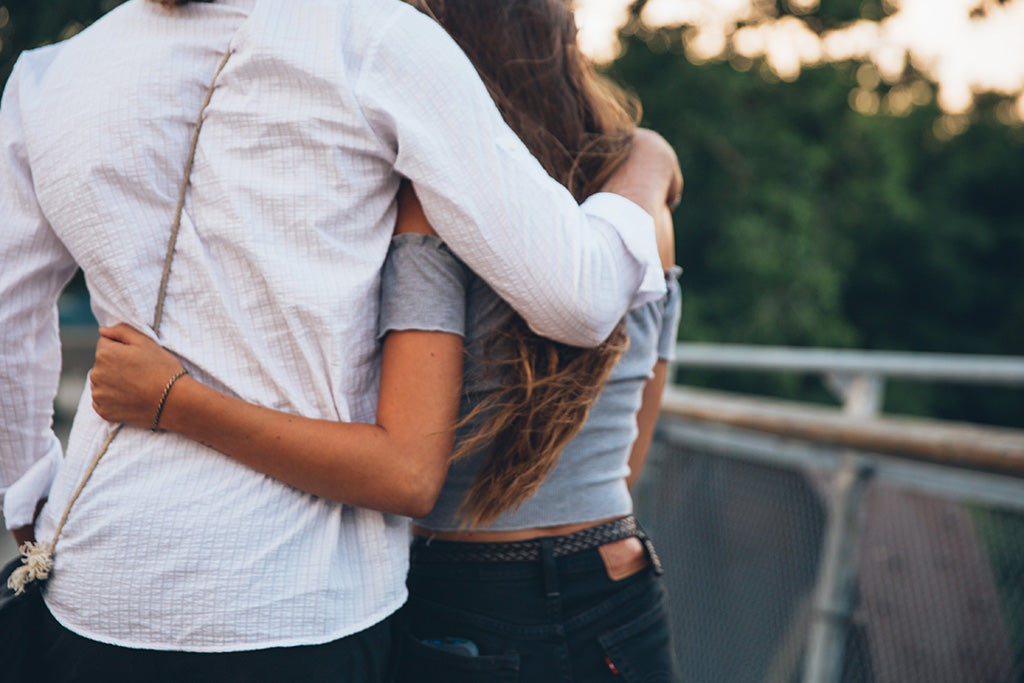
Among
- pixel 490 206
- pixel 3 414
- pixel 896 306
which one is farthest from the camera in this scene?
pixel 896 306

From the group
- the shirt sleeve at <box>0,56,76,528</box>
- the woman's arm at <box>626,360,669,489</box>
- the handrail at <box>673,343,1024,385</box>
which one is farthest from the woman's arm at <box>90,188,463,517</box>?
the handrail at <box>673,343,1024,385</box>

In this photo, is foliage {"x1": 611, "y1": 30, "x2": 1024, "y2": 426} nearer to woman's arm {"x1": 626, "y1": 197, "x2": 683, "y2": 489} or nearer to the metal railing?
the metal railing

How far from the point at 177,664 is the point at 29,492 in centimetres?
35

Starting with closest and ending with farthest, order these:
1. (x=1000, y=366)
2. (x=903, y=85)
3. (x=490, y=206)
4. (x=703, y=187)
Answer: (x=490, y=206) → (x=1000, y=366) → (x=703, y=187) → (x=903, y=85)

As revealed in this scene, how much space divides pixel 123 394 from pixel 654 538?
8.42 ft

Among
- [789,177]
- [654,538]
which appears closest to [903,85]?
[789,177]

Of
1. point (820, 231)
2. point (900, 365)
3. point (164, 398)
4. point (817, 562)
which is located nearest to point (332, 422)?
point (164, 398)

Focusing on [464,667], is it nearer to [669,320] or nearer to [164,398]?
[164,398]

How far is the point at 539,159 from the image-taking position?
117 cm

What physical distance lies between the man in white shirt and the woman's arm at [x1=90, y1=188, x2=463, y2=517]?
0.09ft

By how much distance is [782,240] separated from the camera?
14711 millimetres

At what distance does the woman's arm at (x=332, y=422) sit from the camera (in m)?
0.92

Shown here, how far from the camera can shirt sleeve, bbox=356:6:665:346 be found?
91 centimetres

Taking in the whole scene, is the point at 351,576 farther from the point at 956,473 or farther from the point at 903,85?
the point at 903,85
